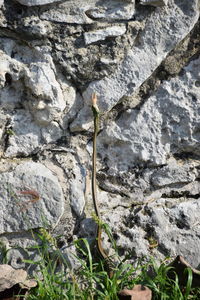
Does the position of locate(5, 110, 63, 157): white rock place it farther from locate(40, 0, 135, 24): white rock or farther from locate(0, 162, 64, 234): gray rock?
locate(40, 0, 135, 24): white rock

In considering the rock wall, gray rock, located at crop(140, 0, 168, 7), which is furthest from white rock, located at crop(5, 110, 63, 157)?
gray rock, located at crop(140, 0, 168, 7)

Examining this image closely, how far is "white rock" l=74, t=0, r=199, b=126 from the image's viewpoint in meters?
2.17

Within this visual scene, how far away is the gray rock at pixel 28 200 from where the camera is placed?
2.08m

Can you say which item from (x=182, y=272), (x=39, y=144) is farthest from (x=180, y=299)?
(x=39, y=144)

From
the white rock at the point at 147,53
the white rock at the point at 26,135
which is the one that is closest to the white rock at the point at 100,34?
the white rock at the point at 147,53

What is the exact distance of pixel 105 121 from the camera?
2211 mm

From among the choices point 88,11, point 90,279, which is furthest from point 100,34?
point 90,279

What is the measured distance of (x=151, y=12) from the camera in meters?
2.17

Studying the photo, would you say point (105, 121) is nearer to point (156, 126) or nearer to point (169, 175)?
point (156, 126)

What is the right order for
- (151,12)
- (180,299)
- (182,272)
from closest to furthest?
(180,299) < (182,272) < (151,12)

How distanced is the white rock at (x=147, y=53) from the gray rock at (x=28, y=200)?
300mm

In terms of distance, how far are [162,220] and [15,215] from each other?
626 mm

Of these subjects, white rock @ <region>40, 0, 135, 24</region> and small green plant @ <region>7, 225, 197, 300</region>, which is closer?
small green plant @ <region>7, 225, 197, 300</region>

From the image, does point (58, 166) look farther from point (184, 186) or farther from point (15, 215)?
point (184, 186)
